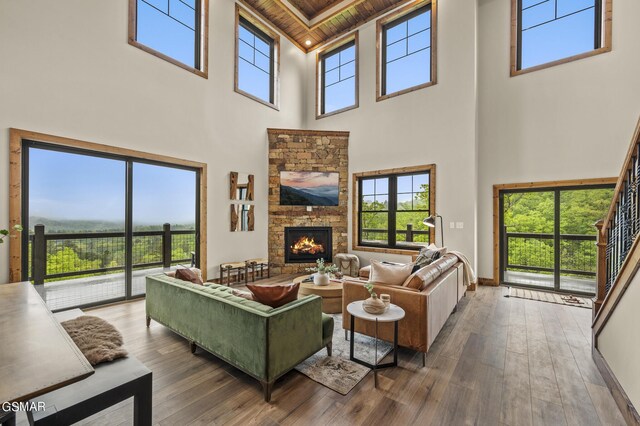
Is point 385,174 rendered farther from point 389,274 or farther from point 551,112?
point 389,274

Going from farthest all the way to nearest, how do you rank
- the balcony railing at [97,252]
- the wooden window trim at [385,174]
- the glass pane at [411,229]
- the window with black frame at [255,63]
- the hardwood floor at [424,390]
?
the window with black frame at [255,63] → the glass pane at [411,229] → the wooden window trim at [385,174] → the balcony railing at [97,252] → the hardwood floor at [424,390]

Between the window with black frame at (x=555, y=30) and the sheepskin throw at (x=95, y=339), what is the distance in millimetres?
7069

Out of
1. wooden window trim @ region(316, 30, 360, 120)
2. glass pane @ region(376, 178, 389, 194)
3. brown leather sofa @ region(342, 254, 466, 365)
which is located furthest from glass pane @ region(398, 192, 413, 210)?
brown leather sofa @ region(342, 254, 466, 365)

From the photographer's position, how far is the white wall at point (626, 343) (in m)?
1.79

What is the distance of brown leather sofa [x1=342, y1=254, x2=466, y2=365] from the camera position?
2539 millimetres

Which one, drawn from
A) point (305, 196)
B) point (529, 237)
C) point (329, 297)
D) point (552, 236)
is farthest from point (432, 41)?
point (329, 297)

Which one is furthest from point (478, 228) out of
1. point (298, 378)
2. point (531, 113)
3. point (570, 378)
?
point (298, 378)

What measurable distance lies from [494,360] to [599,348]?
36.0 inches

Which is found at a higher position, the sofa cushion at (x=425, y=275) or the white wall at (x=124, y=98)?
the white wall at (x=124, y=98)

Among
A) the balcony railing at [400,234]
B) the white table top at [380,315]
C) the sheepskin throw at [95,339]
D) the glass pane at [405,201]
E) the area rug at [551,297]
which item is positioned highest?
the glass pane at [405,201]

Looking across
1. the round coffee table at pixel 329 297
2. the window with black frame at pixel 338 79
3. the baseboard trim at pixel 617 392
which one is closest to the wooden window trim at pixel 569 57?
the window with black frame at pixel 338 79

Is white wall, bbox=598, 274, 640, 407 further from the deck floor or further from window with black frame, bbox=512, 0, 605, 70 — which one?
window with black frame, bbox=512, 0, 605, 70

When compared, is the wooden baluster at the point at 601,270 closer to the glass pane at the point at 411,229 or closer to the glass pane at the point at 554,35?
the glass pane at the point at 411,229

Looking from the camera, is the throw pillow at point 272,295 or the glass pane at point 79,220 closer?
the throw pillow at point 272,295
